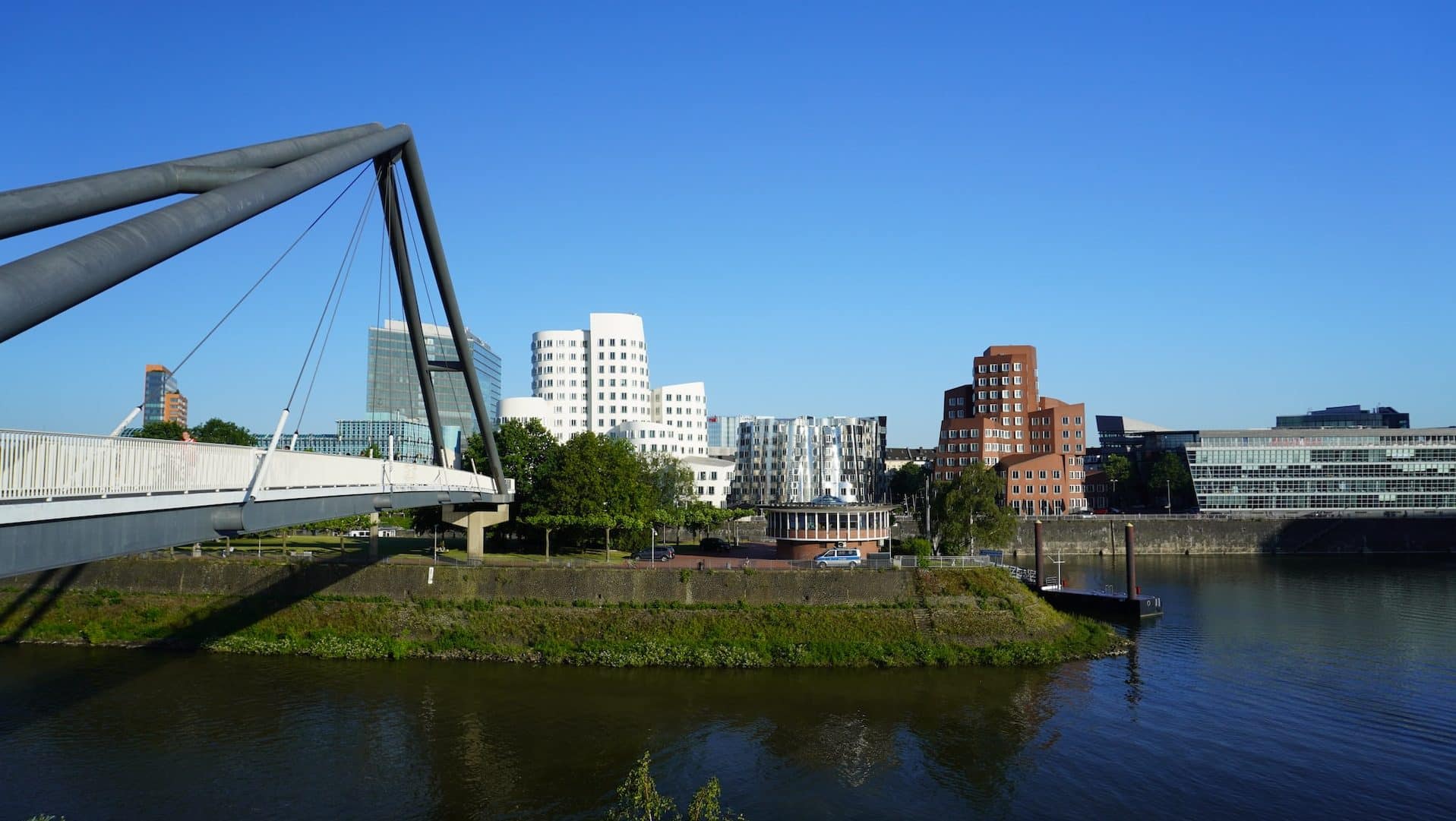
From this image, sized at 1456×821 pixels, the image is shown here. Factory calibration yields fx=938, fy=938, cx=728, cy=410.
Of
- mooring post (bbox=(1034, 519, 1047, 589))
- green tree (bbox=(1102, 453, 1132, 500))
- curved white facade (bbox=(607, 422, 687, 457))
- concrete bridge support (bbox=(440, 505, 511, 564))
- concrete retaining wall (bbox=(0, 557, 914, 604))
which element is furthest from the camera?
green tree (bbox=(1102, 453, 1132, 500))

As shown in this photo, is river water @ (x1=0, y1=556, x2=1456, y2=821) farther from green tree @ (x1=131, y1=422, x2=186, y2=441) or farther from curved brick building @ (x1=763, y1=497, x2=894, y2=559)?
green tree @ (x1=131, y1=422, x2=186, y2=441)

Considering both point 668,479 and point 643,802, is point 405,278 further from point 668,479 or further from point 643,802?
point 668,479

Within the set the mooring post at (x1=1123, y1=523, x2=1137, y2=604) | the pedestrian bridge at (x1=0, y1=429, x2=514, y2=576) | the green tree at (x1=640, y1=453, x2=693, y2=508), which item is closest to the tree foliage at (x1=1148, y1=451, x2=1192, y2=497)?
the green tree at (x1=640, y1=453, x2=693, y2=508)

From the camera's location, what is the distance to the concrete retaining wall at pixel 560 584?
43.1m

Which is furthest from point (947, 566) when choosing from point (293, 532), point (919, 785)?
point (293, 532)

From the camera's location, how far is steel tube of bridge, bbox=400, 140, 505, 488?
32.9 metres

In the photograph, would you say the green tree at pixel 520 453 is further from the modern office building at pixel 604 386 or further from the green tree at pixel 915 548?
the modern office building at pixel 604 386

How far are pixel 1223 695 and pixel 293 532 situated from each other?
203 ft

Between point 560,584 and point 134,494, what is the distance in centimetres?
3019

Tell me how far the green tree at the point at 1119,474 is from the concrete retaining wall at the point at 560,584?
94455 mm

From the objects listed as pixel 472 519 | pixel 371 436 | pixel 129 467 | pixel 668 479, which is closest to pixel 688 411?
pixel 668 479

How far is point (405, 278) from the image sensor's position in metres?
36.2

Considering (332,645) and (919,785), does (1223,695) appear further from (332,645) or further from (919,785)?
(332,645)

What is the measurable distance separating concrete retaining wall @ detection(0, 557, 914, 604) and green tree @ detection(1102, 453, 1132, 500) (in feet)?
310
